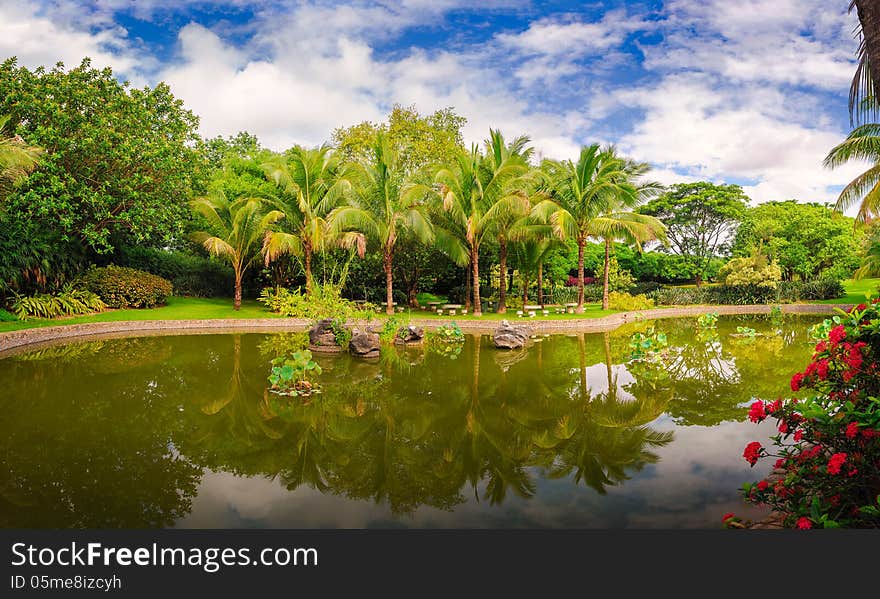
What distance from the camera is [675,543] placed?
107 inches

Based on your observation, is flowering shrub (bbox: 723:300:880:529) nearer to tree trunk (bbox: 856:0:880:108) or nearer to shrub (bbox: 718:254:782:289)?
tree trunk (bbox: 856:0:880:108)

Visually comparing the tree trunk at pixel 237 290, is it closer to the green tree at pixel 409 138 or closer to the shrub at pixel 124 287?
the shrub at pixel 124 287

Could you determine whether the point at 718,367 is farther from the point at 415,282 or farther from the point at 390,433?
the point at 415,282

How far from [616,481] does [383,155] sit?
15.3 metres

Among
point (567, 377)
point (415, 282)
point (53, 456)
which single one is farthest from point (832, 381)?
point (415, 282)

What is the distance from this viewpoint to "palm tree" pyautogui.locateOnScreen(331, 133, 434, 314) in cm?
1747

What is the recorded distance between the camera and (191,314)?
1772 cm

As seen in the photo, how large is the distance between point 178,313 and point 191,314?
1.34ft

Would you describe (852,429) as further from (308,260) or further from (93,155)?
(93,155)

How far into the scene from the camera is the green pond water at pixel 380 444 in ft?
12.4

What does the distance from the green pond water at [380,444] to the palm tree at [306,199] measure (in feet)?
28.3

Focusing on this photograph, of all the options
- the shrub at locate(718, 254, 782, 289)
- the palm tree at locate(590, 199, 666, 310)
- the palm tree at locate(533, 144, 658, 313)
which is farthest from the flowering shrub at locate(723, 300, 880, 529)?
the shrub at locate(718, 254, 782, 289)

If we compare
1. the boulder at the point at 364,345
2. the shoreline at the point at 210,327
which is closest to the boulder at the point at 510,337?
the boulder at the point at 364,345

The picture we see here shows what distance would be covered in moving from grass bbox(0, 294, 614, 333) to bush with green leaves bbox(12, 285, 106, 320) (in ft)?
1.17
